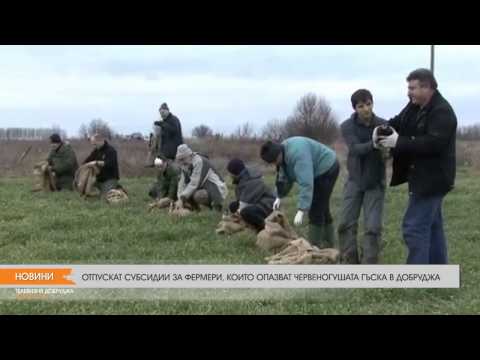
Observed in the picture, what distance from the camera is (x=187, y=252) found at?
6188 mm

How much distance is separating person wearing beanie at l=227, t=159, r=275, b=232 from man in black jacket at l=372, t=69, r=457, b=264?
2.20 metres

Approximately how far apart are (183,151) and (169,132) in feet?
2.42

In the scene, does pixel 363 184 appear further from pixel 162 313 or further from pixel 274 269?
pixel 162 313

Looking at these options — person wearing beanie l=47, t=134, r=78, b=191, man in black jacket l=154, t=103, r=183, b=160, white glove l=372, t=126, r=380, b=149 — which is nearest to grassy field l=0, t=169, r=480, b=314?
white glove l=372, t=126, r=380, b=149

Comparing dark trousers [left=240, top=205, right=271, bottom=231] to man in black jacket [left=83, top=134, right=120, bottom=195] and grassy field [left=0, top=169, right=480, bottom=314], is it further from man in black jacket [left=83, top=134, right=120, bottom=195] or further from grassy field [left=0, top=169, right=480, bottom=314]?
man in black jacket [left=83, top=134, right=120, bottom=195]

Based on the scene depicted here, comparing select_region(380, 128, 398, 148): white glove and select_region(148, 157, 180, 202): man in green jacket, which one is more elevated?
select_region(380, 128, 398, 148): white glove

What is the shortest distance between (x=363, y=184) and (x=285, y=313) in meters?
1.65

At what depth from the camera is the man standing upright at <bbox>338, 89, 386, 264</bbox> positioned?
5586 mm

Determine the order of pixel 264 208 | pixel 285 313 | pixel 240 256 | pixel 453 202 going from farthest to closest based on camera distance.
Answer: pixel 453 202
pixel 264 208
pixel 240 256
pixel 285 313

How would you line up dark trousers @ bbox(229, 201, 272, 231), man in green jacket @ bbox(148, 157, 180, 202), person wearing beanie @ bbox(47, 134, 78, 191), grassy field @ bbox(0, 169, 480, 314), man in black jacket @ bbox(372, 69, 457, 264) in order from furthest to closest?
person wearing beanie @ bbox(47, 134, 78, 191), man in green jacket @ bbox(148, 157, 180, 202), dark trousers @ bbox(229, 201, 272, 231), man in black jacket @ bbox(372, 69, 457, 264), grassy field @ bbox(0, 169, 480, 314)

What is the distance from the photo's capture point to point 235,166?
714 cm

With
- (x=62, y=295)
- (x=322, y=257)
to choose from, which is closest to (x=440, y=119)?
(x=322, y=257)

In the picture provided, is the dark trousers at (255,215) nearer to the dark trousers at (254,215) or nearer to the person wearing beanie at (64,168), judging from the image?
the dark trousers at (254,215)

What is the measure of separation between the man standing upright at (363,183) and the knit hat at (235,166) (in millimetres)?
1520
